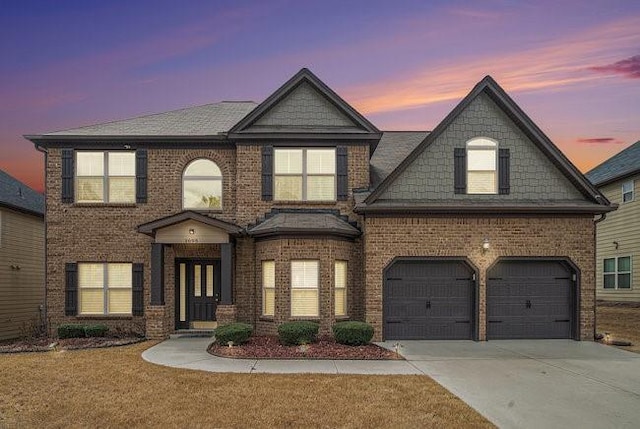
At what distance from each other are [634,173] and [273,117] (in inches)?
686

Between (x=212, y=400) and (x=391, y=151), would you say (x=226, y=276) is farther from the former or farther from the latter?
(x=391, y=151)

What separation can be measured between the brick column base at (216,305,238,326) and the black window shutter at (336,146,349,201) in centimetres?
511

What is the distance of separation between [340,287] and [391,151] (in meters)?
6.70

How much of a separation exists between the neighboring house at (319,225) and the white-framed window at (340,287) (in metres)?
0.05

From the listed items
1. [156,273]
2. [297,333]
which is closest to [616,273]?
[297,333]

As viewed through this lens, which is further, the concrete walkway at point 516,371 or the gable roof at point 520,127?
the gable roof at point 520,127

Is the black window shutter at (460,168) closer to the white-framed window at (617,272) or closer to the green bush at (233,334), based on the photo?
the green bush at (233,334)

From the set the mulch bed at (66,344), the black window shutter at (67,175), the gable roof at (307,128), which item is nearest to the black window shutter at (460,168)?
the gable roof at (307,128)

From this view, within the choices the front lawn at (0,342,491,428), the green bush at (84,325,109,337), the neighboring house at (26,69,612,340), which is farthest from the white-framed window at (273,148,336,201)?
the front lawn at (0,342,491,428)

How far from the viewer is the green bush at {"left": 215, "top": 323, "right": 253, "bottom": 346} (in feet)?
44.4

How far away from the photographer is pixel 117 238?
16828mm

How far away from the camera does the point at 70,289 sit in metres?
16.7

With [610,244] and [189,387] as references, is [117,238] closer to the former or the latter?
[189,387]

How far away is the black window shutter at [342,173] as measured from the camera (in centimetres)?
1662
